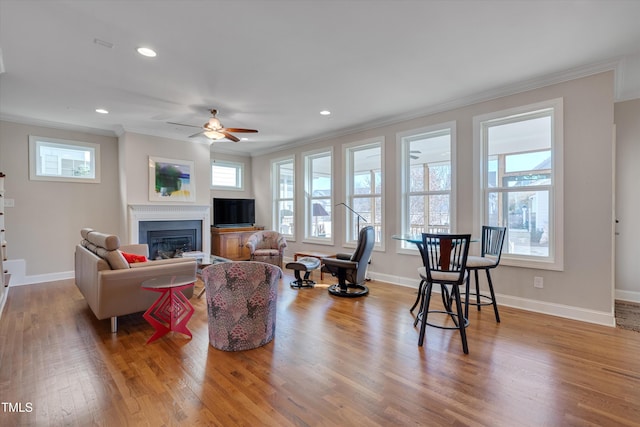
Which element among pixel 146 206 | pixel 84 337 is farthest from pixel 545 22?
pixel 146 206

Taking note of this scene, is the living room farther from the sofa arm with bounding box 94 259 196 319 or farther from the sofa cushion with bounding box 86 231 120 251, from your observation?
the sofa cushion with bounding box 86 231 120 251

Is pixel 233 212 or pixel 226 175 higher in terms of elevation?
pixel 226 175

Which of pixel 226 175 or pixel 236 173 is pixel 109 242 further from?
pixel 236 173

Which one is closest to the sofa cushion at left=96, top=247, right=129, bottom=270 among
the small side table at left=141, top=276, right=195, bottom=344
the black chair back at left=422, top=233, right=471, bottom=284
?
the small side table at left=141, top=276, right=195, bottom=344

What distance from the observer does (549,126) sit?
11.9ft

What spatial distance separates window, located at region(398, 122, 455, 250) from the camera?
448 cm

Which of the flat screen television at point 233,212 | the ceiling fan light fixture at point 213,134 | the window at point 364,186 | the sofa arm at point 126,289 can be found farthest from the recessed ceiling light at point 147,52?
the flat screen television at point 233,212

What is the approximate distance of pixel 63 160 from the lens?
5.39 m

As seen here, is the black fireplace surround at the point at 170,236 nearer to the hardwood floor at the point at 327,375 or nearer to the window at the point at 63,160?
the window at the point at 63,160

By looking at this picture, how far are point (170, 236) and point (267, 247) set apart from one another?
1.92 m

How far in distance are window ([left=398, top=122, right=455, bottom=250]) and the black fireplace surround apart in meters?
4.19

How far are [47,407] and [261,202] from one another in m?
6.01

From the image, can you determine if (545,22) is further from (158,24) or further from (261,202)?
(261,202)

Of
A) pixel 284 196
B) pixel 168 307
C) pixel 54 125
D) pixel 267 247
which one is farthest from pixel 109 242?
pixel 284 196
